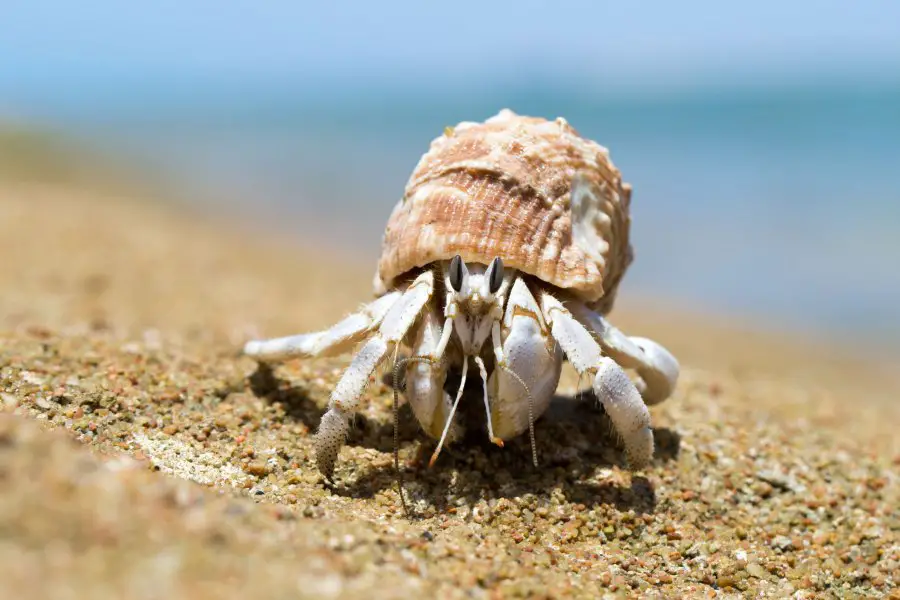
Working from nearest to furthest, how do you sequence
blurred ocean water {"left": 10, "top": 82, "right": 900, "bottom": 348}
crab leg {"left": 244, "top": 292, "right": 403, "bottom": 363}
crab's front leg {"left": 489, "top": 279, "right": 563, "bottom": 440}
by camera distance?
crab's front leg {"left": 489, "top": 279, "right": 563, "bottom": 440}, crab leg {"left": 244, "top": 292, "right": 403, "bottom": 363}, blurred ocean water {"left": 10, "top": 82, "right": 900, "bottom": 348}

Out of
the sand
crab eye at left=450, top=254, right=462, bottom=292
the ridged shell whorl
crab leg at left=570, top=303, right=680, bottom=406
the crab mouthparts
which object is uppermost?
the ridged shell whorl

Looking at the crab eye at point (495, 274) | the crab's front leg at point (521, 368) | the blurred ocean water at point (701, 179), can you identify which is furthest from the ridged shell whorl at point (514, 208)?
the blurred ocean water at point (701, 179)

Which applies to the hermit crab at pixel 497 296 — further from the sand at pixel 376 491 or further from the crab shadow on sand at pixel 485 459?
the sand at pixel 376 491

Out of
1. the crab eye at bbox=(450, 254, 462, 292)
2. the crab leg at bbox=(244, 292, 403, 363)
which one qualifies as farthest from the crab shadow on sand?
the crab eye at bbox=(450, 254, 462, 292)

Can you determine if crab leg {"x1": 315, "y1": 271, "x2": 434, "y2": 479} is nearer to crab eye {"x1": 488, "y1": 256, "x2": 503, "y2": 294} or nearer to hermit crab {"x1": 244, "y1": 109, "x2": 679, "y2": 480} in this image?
hermit crab {"x1": 244, "y1": 109, "x2": 679, "y2": 480}

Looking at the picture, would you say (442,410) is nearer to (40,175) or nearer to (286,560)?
(286,560)

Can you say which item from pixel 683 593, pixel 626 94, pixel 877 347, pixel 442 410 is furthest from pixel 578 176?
pixel 626 94

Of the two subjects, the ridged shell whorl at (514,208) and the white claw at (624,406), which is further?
the ridged shell whorl at (514,208)
